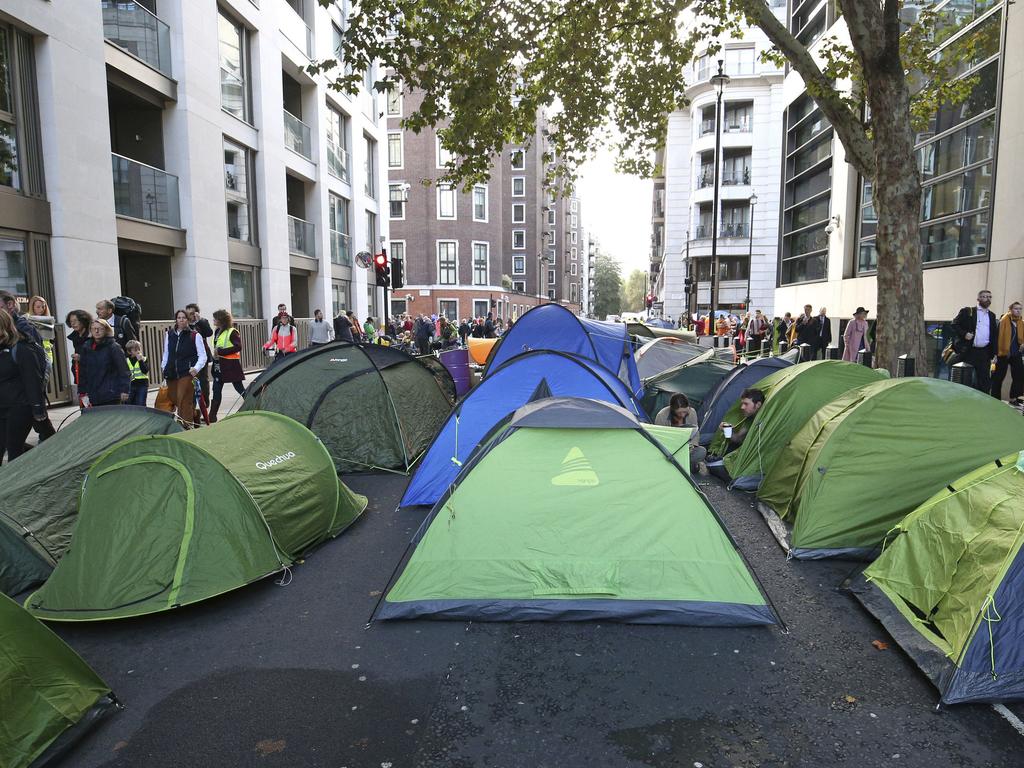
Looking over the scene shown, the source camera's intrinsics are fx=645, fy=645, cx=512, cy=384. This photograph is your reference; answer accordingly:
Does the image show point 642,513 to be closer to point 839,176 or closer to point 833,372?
point 833,372

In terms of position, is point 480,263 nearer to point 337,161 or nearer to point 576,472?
point 337,161

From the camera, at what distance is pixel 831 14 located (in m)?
21.4

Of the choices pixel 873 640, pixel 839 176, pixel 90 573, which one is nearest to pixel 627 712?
pixel 873 640

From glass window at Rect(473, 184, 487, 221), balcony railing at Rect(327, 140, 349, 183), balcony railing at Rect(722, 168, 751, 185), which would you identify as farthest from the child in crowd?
glass window at Rect(473, 184, 487, 221)

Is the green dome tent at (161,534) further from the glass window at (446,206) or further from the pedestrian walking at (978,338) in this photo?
the glass window at (446,206)

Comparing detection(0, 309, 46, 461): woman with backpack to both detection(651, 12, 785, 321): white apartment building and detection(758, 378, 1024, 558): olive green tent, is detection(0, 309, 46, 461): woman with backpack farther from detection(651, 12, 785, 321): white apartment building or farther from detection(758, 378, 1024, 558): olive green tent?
detection(651, 12, 785, 321): white apartment building

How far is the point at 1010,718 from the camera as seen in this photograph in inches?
128

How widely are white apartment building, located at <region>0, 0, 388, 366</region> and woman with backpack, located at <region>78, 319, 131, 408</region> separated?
4786mm

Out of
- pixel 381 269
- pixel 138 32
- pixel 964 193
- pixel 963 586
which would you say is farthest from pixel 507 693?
pixel 138 32

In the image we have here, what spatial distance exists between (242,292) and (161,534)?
49.7 ft

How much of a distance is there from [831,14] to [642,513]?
77.0 feet

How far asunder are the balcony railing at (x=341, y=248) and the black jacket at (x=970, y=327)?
19.8m

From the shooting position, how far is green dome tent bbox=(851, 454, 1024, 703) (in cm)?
334

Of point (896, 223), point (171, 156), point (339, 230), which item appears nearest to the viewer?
point (896, 223)
